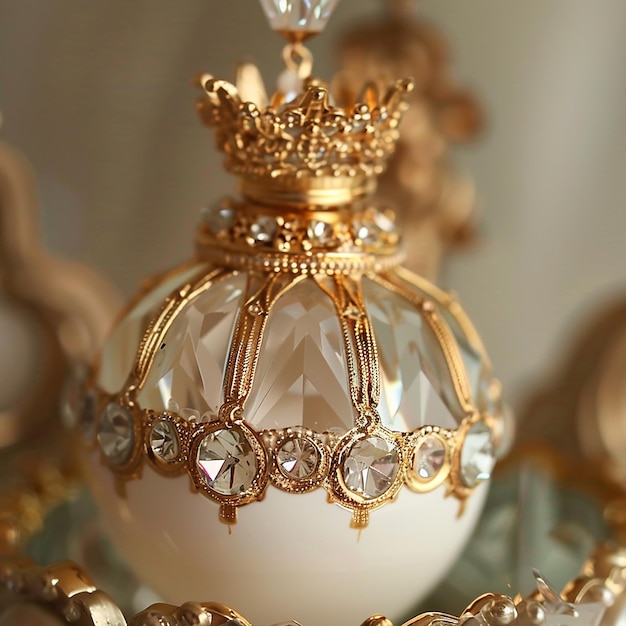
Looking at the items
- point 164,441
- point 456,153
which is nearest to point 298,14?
point 164,441

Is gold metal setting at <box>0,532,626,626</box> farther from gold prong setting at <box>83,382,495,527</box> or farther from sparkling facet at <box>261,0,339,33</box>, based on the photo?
sparkling facet at <box>261,0,339,33</box>

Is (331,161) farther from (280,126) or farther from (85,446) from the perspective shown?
(85,446)

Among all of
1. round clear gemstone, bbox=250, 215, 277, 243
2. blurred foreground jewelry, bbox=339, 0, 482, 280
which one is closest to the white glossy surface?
round clear gemstone, bbox=250, 215, 277, 243

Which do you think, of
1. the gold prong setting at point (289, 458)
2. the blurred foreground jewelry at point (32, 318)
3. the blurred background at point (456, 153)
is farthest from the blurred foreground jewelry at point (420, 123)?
the gold prong setting at point (289, 458)

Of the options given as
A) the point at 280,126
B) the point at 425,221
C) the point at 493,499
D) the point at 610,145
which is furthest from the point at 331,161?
the point at 610,145

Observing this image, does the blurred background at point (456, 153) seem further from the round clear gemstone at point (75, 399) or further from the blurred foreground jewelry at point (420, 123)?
the round clear gemstone at point (75, 399)

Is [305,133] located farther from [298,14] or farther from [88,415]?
[88,415]
